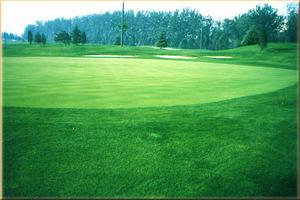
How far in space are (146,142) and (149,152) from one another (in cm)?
38

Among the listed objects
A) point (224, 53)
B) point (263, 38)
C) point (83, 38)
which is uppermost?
point (83, 38)

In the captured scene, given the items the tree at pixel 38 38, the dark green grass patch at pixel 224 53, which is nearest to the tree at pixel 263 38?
the dark green grass patch at pixel 224 53

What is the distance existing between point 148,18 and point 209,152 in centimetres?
1836

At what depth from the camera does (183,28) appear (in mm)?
22875

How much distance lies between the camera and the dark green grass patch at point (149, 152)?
155 inches

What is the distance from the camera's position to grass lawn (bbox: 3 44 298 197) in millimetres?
3975

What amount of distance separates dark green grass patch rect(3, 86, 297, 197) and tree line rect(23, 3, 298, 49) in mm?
10885

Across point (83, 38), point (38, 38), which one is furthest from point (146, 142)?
point (38, 38)

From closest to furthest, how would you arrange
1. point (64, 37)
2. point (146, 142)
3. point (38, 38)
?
1. point (146, 142)
2. point (38, 38)
3. point (64, 37)

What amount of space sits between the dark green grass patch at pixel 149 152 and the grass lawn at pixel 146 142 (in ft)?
0.04

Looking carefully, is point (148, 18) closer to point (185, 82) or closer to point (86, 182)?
point (185, 82)

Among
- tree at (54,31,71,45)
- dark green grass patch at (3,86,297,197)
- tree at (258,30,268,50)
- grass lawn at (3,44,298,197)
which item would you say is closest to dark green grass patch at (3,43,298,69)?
tree at (258,30,268,50)

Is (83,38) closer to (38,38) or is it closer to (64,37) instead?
(64,37)

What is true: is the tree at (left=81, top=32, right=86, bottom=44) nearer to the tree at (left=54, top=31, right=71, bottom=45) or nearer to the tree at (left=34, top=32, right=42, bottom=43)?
the tree at (left=54, top=31, right=71, bottom=45)
